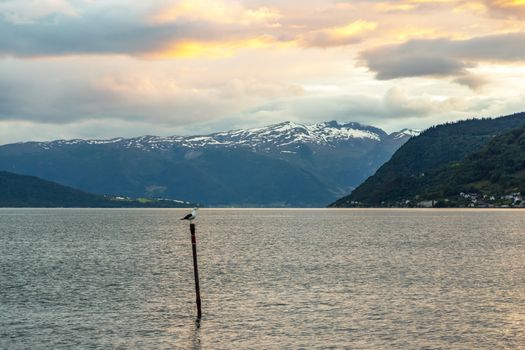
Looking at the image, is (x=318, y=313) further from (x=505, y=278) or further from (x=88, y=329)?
(x=505, y=278)

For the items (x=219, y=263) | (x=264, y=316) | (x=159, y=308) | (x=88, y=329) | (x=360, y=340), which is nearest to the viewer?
(x=360, y=340)

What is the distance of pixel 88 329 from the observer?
71062 millimetres

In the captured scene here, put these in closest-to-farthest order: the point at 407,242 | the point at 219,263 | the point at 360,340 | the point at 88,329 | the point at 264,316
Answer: the point at 360,340 < the point at 88,329 < the point at 264,316 < the point at 219,263 < the point at 407,242

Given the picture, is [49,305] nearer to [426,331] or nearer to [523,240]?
[426,331]

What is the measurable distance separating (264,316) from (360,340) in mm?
14700

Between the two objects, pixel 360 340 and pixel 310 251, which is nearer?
pixel 360 340

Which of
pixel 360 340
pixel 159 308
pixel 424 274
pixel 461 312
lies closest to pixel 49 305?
pixel 159 308

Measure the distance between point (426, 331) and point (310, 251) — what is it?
94.9m

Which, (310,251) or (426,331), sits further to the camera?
(310,251)

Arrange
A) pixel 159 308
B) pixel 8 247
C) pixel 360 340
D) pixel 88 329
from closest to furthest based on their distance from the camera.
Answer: pixel 360 340
pixel 88 329
pixel 159 308
pixel 8 247

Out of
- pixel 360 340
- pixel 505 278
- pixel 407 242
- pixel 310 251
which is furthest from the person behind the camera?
pixel 407 242

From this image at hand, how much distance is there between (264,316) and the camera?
252 ft

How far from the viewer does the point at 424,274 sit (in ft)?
379

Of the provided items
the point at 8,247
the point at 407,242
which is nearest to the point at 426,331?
the point at 407,242
